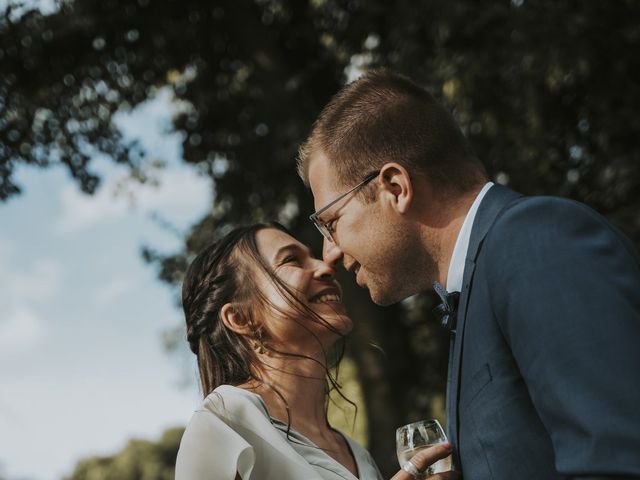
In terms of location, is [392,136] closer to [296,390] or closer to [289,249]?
[289,249]

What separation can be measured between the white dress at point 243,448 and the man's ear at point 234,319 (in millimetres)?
545

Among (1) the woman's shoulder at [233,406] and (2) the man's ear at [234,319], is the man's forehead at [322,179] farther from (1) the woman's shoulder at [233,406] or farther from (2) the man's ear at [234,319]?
(2) the man's ear at [234,319]

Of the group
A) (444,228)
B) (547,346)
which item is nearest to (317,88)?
(444,228)

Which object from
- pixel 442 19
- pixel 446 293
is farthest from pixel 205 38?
pixel 446 293

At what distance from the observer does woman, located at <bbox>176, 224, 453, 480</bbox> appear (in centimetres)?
409

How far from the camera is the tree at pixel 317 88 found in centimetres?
894

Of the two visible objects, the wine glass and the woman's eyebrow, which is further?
the woman's eyebrow

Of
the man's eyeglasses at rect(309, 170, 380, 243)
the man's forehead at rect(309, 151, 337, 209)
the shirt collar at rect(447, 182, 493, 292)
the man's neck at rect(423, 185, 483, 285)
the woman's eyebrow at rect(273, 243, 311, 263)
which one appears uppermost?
the woman's eyebrow at rect(273, 243, 311, 263)

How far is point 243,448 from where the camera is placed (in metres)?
3.42

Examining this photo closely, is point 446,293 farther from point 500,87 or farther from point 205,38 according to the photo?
point 205,38

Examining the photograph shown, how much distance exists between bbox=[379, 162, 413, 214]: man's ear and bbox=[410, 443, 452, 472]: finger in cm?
87

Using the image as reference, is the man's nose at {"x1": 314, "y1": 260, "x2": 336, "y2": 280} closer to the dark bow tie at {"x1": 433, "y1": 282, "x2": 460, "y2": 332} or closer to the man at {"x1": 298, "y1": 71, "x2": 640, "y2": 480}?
the man at {"x1": 298, "y1": 71, "x2": 640, "y2": 480}

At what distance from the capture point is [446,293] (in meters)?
2.88

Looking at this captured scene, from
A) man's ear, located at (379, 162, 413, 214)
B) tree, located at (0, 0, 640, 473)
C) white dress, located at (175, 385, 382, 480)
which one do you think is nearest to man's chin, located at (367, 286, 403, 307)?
man's ear, located at (379, 162, 413, 214)
